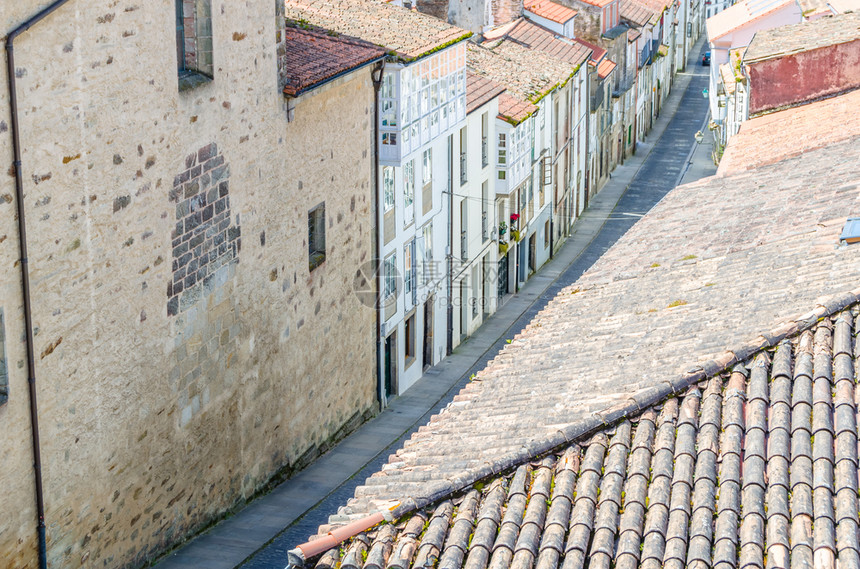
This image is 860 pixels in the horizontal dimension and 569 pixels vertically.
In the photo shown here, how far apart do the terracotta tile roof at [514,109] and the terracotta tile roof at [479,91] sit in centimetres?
49

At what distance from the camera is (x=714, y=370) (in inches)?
458

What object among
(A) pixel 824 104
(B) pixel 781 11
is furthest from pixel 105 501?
(B) pixel 781 11

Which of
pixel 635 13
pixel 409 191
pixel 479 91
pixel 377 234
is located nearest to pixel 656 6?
pixel 635 13

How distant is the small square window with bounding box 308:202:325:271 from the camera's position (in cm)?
2683

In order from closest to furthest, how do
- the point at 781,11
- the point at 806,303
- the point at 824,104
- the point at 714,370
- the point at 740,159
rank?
the point at 714,370 < the point at 806,303 < the point at 740,159 < the point at 824,104 < the point at 781,11

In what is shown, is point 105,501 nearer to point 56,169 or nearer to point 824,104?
point 56,169

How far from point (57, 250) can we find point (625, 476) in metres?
10.2

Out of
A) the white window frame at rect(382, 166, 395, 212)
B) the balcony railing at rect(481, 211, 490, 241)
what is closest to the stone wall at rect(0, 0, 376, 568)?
the white window frame at rect(382, 166, 395, 212)

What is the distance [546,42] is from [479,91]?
41.5 feet

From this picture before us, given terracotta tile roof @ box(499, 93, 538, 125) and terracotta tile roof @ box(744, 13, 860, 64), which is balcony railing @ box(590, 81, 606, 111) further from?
terracotta tile roof @ box(744, 13, 860, 64)

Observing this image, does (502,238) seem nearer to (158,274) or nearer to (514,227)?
(514,227)

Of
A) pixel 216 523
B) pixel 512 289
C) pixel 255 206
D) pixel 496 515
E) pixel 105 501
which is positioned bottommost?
pixel 512 289

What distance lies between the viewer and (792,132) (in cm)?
2695

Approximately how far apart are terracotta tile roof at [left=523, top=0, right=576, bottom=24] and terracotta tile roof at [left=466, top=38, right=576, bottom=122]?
5751 millimetres
